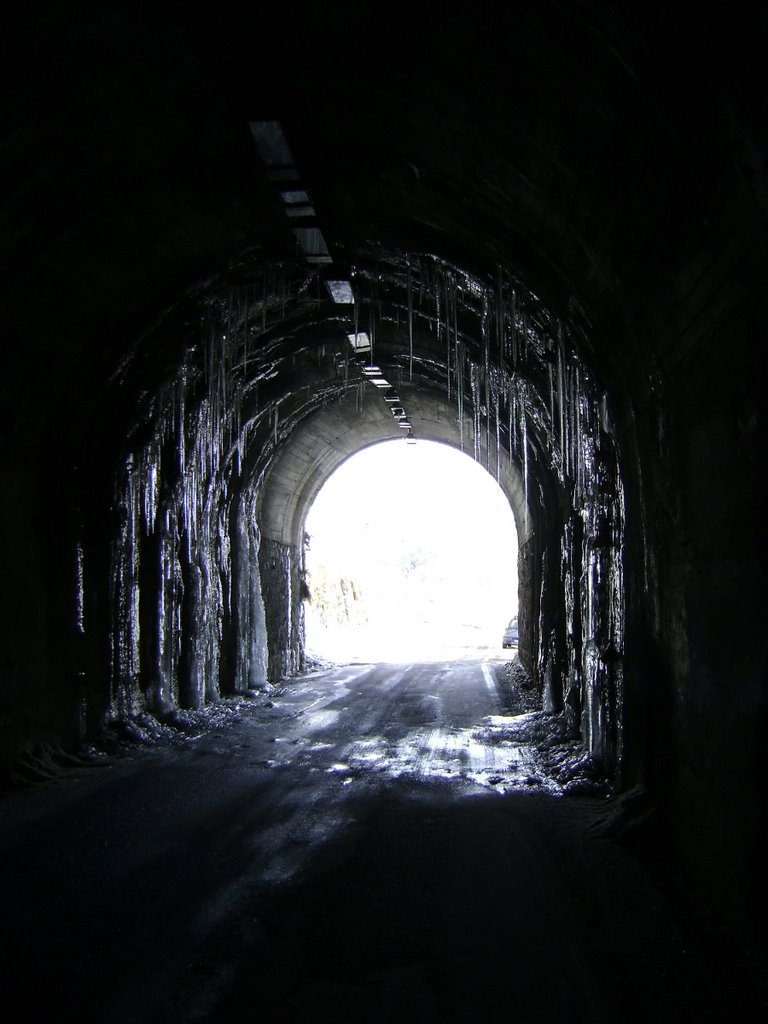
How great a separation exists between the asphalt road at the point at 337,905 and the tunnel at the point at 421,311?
58cm

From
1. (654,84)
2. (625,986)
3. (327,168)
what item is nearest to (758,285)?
(654,84)

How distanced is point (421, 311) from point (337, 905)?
7057 mm

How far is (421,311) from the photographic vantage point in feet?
30.7

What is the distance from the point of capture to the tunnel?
354cm

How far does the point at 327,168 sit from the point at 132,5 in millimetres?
2155

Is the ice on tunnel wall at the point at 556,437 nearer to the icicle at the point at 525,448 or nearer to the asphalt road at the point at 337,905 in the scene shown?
the icicle at the point at 525,448

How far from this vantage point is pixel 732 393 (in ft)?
11.8

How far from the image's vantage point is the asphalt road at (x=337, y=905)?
3135 millimetres

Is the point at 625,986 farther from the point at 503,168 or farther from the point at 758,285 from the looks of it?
the point at 503,168

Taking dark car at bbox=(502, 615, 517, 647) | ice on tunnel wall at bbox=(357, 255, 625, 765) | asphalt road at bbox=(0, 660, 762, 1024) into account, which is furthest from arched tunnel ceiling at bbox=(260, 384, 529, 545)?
asphalt road at bbox=(0, 660, 762, 1024)

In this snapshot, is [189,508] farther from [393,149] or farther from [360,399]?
[393,149]

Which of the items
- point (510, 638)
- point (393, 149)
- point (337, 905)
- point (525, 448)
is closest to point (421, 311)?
point (525, 448)

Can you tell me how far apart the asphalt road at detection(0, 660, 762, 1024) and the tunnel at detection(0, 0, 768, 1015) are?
58 centimetres

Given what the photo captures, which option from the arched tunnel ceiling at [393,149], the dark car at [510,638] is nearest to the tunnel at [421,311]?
the arched tunnel ceiling at [393,149]
